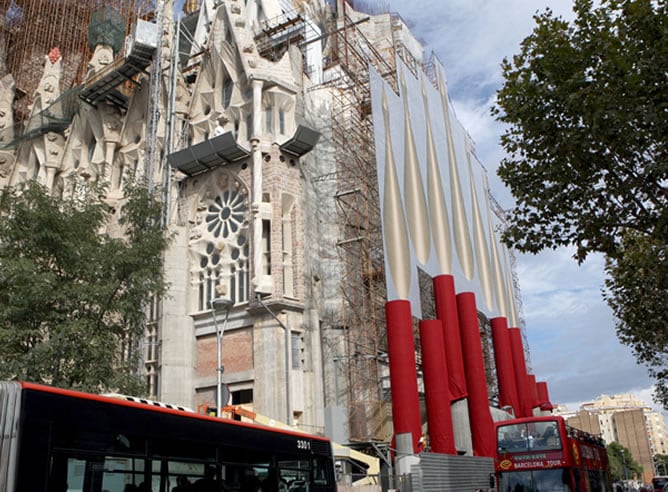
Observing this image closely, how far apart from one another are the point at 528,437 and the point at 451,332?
45.4 feet

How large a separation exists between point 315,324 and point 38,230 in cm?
1645

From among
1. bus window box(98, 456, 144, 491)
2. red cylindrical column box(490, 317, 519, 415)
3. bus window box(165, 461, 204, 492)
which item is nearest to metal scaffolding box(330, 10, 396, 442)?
red cylindrical column box(490, 317, 519, 415)

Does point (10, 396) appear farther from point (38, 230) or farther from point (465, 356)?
point (465, 356)

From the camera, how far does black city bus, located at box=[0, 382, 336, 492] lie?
7410 mm

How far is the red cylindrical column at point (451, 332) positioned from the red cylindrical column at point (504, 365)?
333 inches

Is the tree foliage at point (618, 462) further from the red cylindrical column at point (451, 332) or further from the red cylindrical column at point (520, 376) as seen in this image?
the red cylindrical column at point (451, 332)

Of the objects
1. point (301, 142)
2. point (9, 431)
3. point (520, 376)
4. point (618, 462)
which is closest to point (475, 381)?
point (520, 376)

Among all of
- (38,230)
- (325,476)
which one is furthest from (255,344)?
(325,476)

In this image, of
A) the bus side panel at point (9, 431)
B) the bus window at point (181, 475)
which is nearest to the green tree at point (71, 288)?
the bus window at point (181, 475)

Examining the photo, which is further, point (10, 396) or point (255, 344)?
point (255, 344)

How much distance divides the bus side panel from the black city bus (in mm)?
10

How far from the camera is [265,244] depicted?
32.1 metres

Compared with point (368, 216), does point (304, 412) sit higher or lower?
lower

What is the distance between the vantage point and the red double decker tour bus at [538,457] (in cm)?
1909
